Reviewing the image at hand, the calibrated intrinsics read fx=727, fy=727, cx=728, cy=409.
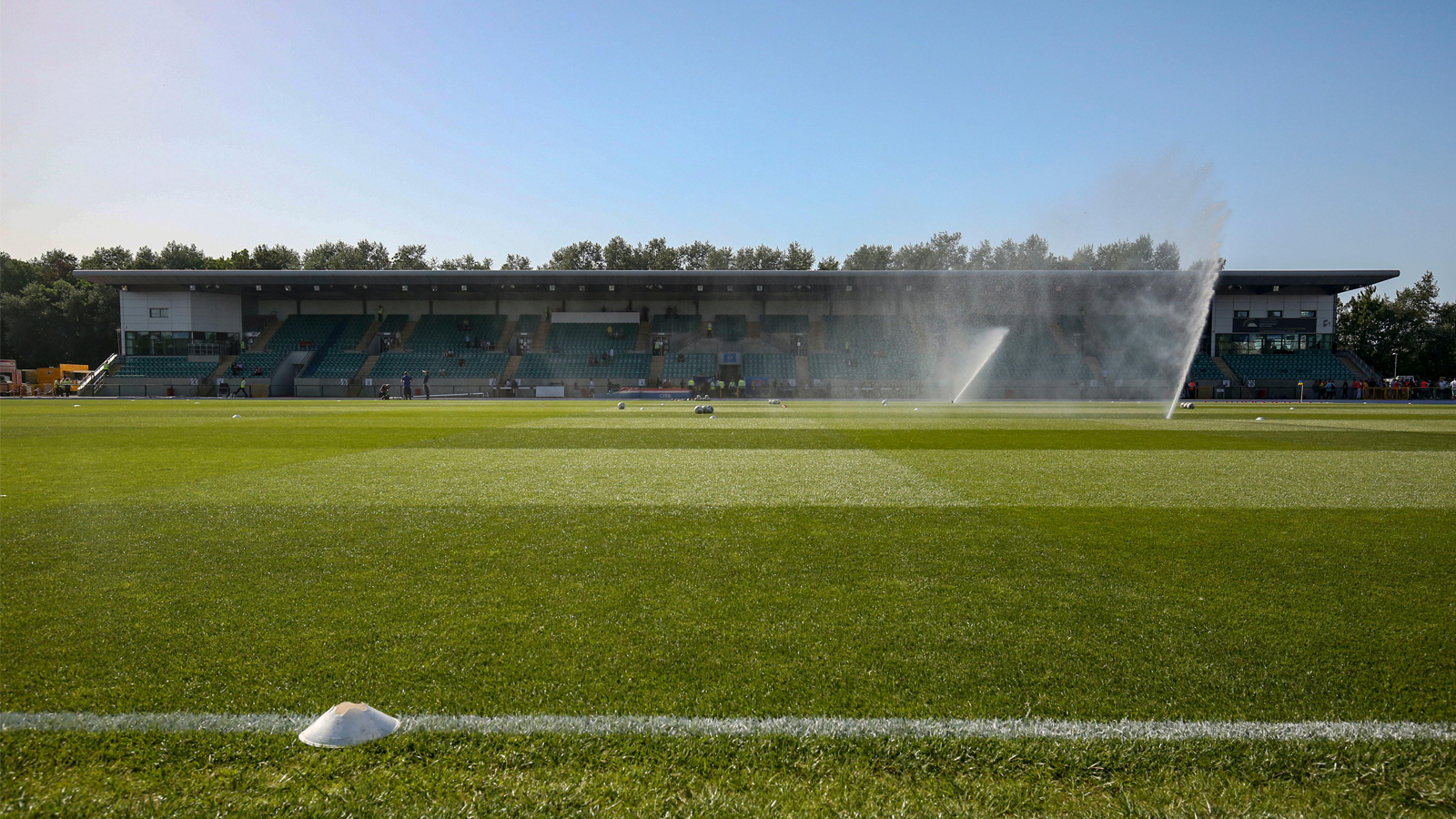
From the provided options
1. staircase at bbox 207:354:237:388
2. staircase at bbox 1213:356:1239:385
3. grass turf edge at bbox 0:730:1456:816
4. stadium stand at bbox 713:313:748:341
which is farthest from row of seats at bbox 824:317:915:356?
grass turf edge at bbox 0:730:1456:816

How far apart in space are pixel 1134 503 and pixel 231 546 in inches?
290

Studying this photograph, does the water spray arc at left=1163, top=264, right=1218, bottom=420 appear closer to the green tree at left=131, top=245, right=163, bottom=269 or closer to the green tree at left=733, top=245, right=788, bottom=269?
the green tree at left=733, top=245, right=788, bottom=269

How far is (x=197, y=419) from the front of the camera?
61.6 feet

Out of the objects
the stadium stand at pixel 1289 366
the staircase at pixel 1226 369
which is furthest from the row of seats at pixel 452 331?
the stadium stand at pixel 1289 366

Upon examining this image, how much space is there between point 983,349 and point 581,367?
1074 inches

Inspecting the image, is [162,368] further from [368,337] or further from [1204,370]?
[1204,370]

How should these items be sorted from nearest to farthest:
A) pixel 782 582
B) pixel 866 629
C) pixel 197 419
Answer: pixel 866 629
pixel 782 582
pixel 197 419

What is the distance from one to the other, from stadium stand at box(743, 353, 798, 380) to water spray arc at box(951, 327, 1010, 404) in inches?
449

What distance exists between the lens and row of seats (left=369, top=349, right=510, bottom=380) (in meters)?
48.7

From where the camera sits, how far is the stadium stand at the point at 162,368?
158ft

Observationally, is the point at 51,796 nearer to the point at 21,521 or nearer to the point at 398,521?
the point at 398,521

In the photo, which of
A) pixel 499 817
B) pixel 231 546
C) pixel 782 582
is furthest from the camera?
pixel 231 546

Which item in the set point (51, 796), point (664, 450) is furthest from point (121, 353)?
point (51, 796)

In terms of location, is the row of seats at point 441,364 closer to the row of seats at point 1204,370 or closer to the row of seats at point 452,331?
the row of seats at point 452,331
